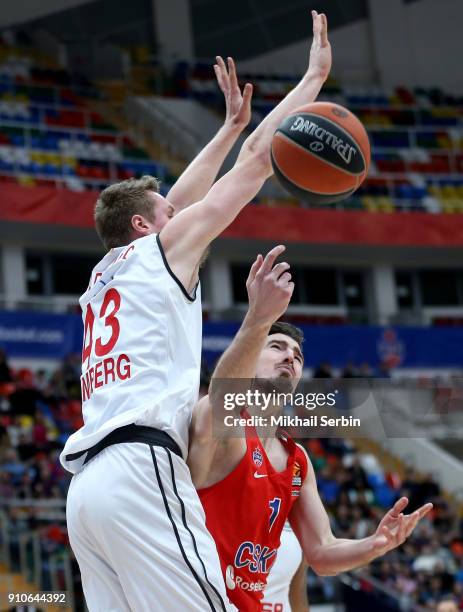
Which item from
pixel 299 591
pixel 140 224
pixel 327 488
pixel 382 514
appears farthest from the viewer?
pixel 327 488

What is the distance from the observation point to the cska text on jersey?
349 centimetres

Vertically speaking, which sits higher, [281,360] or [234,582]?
[281,360]

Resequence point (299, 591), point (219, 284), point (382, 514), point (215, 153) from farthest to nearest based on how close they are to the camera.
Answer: point (219, 284) → point (382, 514) → point (299, 591) → point (215, 153)

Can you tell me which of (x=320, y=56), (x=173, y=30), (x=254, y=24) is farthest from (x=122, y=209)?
(x=254, y=24)

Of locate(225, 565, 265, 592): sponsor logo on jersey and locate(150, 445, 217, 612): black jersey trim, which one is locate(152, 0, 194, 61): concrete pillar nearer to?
locate(225, 565, 265, 592): sponsor logo on jersey

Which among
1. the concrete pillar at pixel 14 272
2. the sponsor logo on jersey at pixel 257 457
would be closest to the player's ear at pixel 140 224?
the sponsor logo on jersey at pixel 257 457

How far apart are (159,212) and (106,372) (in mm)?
718

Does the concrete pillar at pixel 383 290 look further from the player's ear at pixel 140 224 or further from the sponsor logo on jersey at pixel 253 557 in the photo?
the player's ear at pixel 140 224

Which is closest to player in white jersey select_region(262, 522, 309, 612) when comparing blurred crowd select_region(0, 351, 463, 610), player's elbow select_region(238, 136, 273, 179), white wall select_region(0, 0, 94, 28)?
player's elbow select_region(238, 136, 273, 179)

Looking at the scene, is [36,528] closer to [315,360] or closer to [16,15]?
[315,360]

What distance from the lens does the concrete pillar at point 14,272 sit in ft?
62.8

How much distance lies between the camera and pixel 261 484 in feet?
13.1

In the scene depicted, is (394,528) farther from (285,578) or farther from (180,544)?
(285,578)

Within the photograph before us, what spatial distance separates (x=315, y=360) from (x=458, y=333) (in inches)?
122
